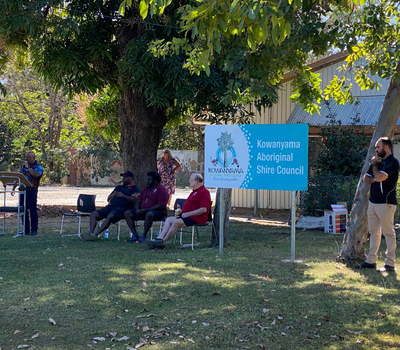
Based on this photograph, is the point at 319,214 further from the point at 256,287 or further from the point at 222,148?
the point at 256,287

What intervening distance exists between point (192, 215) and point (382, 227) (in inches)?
134

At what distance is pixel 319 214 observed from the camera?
45.0 feet

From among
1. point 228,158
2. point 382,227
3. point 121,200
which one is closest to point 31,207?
point 121,200

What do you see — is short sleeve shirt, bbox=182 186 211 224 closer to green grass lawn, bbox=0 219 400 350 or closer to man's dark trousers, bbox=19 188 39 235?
green grass lawn, bbox=0 219 400 350

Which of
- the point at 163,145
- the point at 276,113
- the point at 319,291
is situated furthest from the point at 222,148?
the point at 163,145

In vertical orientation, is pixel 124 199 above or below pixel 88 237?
above

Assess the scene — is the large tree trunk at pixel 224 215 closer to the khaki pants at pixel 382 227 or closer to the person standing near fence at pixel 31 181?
the khaki pants at pixel 382 227

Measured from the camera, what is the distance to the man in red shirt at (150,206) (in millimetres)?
10234

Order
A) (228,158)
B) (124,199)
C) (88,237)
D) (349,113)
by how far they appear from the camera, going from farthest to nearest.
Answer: (349,113) < (124,199) < (88,237) < (228,158)

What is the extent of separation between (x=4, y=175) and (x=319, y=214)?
783 centimetres

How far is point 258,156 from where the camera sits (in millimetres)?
8578

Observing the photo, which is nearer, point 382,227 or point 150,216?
point 382,227

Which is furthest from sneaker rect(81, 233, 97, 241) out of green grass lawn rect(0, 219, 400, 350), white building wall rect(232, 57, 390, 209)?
white building wall rect(232, 57, 390, 209)

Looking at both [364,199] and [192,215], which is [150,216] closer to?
[192,215]
